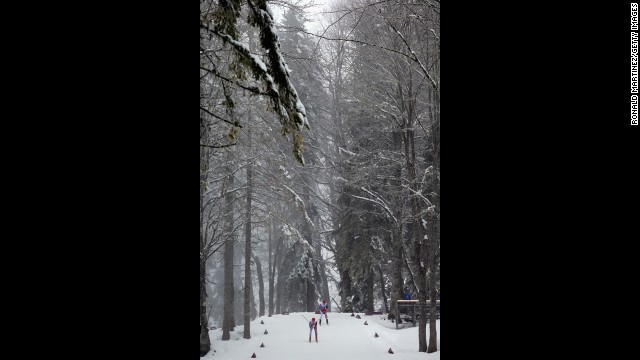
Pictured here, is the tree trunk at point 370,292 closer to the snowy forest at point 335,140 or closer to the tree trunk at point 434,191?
the snowy forest at point 335,140

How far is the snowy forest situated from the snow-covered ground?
0.66 metres

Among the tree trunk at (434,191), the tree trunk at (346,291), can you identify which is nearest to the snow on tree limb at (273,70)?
the tree trunk at (434,191)

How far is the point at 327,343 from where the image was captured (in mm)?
16078

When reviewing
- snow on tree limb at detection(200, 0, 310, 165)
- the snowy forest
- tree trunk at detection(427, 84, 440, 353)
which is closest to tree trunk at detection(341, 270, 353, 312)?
the snowy forest

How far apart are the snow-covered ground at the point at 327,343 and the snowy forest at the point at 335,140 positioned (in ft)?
2.17

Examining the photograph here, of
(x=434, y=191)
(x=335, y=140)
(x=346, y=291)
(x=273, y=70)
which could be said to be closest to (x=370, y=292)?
(x=346, y=291)

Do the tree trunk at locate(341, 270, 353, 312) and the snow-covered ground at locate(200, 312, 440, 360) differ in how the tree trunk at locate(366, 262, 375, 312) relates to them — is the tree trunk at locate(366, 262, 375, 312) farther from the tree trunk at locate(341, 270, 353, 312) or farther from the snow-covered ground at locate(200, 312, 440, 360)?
the snow-covered ground at locate(200, 312, 440, 360)

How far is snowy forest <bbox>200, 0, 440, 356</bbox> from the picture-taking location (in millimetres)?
4676

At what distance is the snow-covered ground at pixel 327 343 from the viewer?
13836mm

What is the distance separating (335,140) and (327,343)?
40.8 ft
